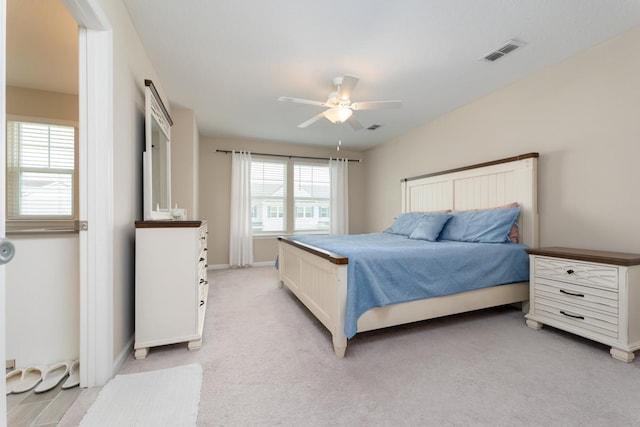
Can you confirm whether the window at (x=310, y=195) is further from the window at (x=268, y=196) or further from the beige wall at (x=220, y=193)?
the beige wall at (x=220, y=193)

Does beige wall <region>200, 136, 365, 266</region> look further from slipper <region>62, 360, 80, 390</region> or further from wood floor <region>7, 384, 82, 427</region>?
wood floor <region>7, 384, 82, 427</region>

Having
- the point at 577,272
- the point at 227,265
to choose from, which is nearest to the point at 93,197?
the point at 577,272

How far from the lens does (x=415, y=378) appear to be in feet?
5.50

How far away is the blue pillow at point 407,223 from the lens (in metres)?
3.76

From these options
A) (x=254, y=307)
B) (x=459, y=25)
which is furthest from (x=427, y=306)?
(x=459, y=25)

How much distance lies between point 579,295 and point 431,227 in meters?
1.41

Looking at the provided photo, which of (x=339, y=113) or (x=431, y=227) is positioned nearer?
(x=339, y=113)

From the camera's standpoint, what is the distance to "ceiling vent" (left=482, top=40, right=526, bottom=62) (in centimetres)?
229

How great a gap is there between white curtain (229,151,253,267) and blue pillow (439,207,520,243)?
3380 mm

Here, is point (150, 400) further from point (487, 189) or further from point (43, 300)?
point (487, 189)

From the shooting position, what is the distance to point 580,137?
2.50 metres

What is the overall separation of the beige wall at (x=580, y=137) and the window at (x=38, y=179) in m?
4.43

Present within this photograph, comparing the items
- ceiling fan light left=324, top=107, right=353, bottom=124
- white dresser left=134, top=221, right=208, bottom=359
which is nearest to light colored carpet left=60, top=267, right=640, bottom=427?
white dresser left=134, top=221, right=208, bottom=359

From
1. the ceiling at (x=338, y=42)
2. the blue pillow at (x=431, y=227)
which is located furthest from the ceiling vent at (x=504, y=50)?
the blue pillow at (x=431, y=227)
